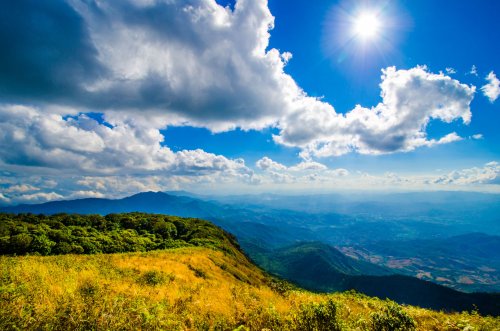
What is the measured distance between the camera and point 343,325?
836 cm

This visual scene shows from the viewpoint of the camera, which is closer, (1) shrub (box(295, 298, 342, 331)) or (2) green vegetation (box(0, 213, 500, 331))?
(2) green vegetation (box(0, 213, 500, 331))

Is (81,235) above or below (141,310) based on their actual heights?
below

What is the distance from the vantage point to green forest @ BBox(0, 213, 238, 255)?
28.6 m

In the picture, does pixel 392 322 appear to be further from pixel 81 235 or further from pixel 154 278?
pixel 81 235

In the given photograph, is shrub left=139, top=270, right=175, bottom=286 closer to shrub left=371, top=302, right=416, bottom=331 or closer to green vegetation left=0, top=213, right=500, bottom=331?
green vegetation left=0, top=213, right=500, bottom=331

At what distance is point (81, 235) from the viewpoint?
120 feet

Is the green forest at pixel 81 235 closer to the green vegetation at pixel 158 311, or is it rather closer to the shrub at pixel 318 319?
the green vegetation at pixel 158 311

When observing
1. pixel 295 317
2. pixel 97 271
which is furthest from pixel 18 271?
pixel 295 317

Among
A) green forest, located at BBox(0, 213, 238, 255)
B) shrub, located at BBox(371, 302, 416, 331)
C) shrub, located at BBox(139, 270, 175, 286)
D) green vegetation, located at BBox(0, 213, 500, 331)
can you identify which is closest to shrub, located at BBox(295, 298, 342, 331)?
green vegetation, located at BBox(0, 213, 500, 331)

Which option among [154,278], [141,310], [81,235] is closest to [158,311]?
[141,310]

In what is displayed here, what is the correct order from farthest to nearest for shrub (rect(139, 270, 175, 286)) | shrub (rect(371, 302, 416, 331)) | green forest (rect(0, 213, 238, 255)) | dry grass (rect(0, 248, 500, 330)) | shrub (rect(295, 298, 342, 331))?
green forest (rect(0, 213, 238, 255)) → shrub (rect(139, 270, 175, 286)) → shrub (rect(371, 302, 416, 331)) → shrub (rect(295, 298, 342, 331)) → dry grass (rect(0, 248, 500, 330))

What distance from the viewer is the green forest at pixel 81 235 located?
2859 centimetres

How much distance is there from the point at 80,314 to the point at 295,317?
23.9 feet

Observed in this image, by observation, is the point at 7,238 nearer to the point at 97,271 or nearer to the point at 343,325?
the point at 97,271
